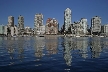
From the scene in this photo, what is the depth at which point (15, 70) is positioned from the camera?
82.5 feet

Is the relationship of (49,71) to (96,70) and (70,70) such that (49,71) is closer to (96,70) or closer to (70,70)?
(70,70)

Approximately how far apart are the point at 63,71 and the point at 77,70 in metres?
2.05

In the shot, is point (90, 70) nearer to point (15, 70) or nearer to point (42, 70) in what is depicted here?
point (42, 70)

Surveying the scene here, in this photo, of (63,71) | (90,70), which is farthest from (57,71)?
(90,70)

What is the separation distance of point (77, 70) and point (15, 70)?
8.21 meters

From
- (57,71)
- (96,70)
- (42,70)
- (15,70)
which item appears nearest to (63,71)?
(57,71)

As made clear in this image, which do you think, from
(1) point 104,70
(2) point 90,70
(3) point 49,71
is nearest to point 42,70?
(3) point 49,71

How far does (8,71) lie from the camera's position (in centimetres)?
2445

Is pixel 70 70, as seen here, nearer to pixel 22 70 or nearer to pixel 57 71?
pixel 57 71

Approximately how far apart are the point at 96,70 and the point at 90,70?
802 millimetres

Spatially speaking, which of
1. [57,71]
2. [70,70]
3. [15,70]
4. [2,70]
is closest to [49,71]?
[57,71]

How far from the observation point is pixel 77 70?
84.0 feet

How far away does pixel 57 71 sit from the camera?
24828 millimetres

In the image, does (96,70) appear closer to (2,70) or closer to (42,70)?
(42,70)
